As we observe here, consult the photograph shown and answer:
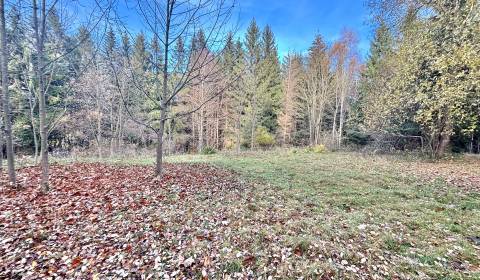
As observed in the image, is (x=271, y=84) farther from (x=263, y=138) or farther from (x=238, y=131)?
(x=238, y=131)

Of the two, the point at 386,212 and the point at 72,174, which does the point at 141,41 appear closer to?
the point at 72,174

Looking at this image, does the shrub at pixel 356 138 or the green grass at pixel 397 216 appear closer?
the green grass at pixel 397 216

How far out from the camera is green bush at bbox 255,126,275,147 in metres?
21.3

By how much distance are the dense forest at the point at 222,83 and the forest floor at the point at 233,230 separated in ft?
4.82

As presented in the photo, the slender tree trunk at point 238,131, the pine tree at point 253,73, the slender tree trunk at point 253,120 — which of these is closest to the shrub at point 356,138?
the slender tree trunk at point 253,120

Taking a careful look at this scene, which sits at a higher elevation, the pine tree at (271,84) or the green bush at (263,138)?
the pine tree at (271,84)

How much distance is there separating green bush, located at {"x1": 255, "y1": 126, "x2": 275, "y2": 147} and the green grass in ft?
44.3

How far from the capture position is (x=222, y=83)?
16125mm

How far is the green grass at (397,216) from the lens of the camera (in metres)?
3.10

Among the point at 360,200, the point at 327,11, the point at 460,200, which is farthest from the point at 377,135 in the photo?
the point at 360,200

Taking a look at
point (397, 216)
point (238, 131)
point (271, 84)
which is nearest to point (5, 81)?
point (397, 216)

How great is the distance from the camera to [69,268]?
110 inches

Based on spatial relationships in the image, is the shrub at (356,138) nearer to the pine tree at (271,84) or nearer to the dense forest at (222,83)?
the dense forest at (222,83)

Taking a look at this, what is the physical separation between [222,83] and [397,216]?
13551 millimetres
